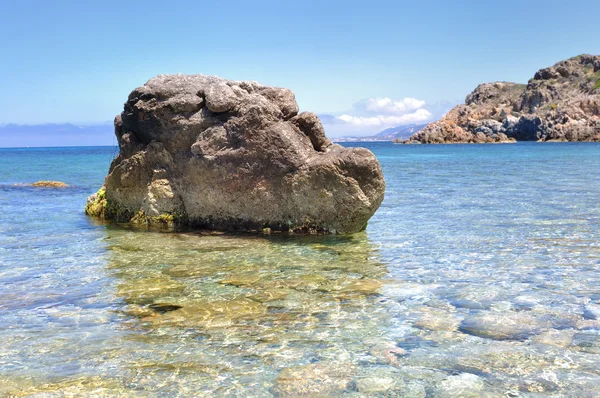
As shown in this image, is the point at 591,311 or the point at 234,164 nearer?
the point at 591,311

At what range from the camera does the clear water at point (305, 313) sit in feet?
17.4

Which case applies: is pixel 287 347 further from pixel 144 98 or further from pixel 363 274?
pixel 144 98

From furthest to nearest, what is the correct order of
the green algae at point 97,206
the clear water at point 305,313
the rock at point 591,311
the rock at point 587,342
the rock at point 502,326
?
the green algae at point 97,206 < the rock at point 591,311 < the rock at point 502,326 < the rock at point 587,342 < the clear water at point 305,313

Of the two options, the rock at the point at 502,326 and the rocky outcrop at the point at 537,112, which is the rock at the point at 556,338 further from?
the rocky outcrop at the point at 537,112

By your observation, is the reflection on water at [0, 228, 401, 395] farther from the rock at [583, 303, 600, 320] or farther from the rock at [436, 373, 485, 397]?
the rock at [583, 303, 600, 320]

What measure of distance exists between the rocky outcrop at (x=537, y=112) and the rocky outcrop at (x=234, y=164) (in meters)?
120

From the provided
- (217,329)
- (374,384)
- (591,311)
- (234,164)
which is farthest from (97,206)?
(591,311)

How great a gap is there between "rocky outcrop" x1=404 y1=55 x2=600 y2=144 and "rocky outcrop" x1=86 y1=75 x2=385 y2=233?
120 meters

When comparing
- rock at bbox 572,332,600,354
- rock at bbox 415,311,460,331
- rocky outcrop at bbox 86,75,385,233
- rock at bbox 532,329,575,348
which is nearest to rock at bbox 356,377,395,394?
rock at bbox 415,311,460,331

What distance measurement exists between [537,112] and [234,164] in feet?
484

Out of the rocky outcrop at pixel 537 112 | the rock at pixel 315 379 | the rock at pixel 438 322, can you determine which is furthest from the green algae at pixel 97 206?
the rocky outcrop at pixel 537 112

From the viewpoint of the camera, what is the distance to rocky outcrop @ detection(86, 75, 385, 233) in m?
12.6

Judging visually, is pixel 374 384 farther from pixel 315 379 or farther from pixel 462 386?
pixel 462 386

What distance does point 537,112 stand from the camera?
143500 millimetres
